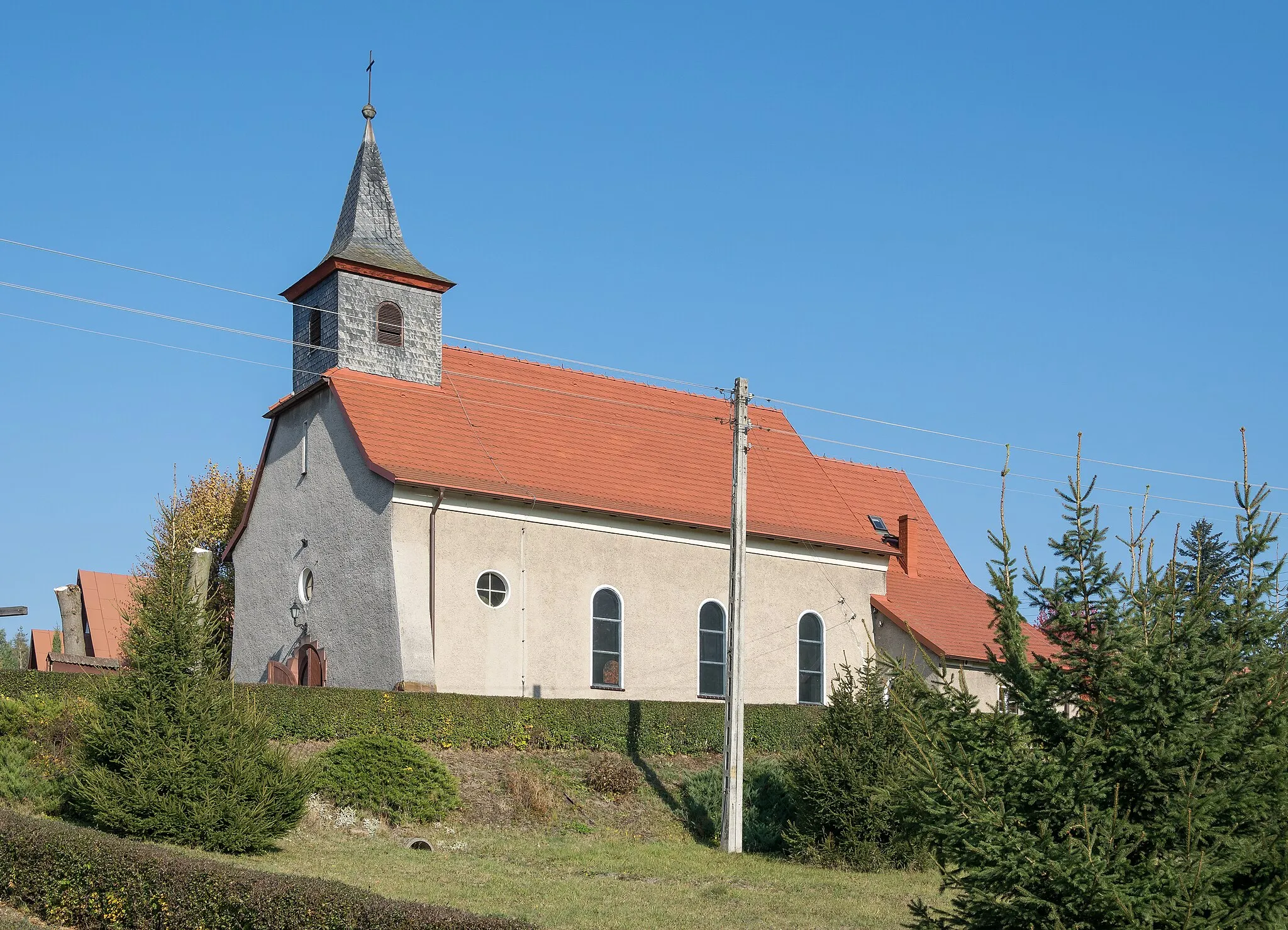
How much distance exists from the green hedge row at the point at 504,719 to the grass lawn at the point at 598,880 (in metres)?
2.84

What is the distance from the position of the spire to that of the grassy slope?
1220cm

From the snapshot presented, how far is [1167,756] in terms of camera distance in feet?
25.1

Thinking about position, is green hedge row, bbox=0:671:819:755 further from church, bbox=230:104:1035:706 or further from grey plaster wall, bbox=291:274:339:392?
grey plaster wall, bbox=291:274:339:392

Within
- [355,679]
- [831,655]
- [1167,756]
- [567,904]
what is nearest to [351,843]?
[567,904]

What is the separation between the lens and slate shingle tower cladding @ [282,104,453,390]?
2905cm

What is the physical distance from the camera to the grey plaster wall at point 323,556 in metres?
26.2

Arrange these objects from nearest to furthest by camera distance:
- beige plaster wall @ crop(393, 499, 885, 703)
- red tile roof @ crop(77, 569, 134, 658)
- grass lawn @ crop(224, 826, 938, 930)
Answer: grass lawn @ crop(224, 826, 938, 930) → beige plaster wall @ crop(393, 499, 885, 703) → red tile roof @ crop(77, 569, 134, 658)

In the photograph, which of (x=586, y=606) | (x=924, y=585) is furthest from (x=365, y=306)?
(x=924, y=585)

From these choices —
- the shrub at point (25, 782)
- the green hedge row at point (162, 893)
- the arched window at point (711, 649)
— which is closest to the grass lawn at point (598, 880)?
the green hedge row at point (162, 893)

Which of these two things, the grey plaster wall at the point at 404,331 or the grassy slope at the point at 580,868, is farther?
the grey plaster wall at the point at 404,331

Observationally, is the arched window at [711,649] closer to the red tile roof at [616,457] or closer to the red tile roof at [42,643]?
Result: the red tile roof at [616,457]

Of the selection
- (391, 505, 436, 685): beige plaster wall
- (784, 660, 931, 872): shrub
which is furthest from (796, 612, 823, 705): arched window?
(784, 660, 931, 872): shrub

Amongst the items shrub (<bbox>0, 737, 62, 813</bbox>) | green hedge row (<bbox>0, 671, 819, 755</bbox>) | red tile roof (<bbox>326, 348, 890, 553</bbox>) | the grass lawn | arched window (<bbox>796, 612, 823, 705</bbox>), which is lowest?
the grass lawn

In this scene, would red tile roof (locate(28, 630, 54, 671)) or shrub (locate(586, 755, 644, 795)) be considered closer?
shrub (locate(586, 755, 644, 795))
